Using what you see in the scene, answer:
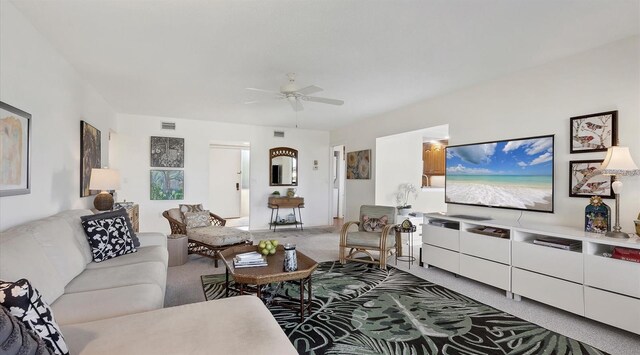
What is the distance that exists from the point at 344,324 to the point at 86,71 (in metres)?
4.05

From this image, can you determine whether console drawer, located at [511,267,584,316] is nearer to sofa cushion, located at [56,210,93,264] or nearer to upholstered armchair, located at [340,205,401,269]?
upholstered armchair, located at [340,205,401,269]

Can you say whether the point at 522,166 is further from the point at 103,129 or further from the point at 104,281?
the point at 103,129

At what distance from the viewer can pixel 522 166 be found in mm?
3422

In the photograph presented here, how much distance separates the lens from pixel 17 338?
99cm

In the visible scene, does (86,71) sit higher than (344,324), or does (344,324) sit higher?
(86,71)

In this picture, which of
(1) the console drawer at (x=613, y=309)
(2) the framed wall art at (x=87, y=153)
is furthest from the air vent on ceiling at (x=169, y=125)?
(1) the console drawer at (x=613, y=309)

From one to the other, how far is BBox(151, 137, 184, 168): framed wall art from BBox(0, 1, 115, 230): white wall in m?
2.34

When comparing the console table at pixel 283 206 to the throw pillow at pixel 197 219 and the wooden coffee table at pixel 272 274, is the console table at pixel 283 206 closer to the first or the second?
the throw pillow at pixel 197 219

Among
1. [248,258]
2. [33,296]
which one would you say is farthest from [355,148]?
[33,296]

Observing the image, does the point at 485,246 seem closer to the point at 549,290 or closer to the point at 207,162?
the point at 549,290

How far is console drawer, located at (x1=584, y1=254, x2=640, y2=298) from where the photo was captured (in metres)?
2.29

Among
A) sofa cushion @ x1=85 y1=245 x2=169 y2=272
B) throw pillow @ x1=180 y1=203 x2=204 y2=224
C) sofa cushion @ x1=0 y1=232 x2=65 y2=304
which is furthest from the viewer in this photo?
throw pillow @ x1=180 y1=203 x2=204 y2=224

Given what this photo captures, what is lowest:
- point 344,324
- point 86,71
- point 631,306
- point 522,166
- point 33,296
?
point 344,324

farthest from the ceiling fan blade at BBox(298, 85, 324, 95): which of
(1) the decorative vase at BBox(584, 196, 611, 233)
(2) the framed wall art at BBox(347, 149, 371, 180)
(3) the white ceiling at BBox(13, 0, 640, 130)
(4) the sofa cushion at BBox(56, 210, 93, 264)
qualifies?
(2) the framed wall art at BBox(347, 149, 371, 180)
